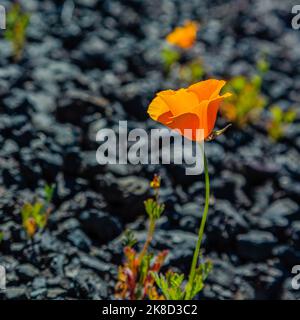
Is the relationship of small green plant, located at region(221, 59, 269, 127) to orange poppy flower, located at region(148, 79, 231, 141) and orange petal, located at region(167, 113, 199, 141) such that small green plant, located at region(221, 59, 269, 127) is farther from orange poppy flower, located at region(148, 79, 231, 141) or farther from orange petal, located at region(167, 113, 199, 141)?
orange petal, located at region(167, 113, 199, 141)

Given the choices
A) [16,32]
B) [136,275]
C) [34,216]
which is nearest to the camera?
[136,275]

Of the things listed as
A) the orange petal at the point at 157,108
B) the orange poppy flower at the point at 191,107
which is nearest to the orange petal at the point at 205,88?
the orange poppy flower at the point at 191,107

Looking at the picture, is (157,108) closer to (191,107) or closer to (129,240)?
(191,107)

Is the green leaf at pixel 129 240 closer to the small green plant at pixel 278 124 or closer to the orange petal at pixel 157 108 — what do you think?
the orange petal at pixel 157 108

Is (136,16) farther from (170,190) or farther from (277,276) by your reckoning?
(277,276)

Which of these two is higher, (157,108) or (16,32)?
(16,32)

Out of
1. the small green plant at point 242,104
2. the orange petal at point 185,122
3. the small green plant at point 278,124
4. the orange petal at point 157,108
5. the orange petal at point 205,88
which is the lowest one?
the orange petal at point 185,122

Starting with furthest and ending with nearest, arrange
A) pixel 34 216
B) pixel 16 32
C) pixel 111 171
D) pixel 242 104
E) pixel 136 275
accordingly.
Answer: pixel 16 32 < pixel 242 104 < pixel 111 171 < pixel 34 216 < pixel 136 275

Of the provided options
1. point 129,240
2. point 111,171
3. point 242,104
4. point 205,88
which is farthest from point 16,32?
point 205,88
